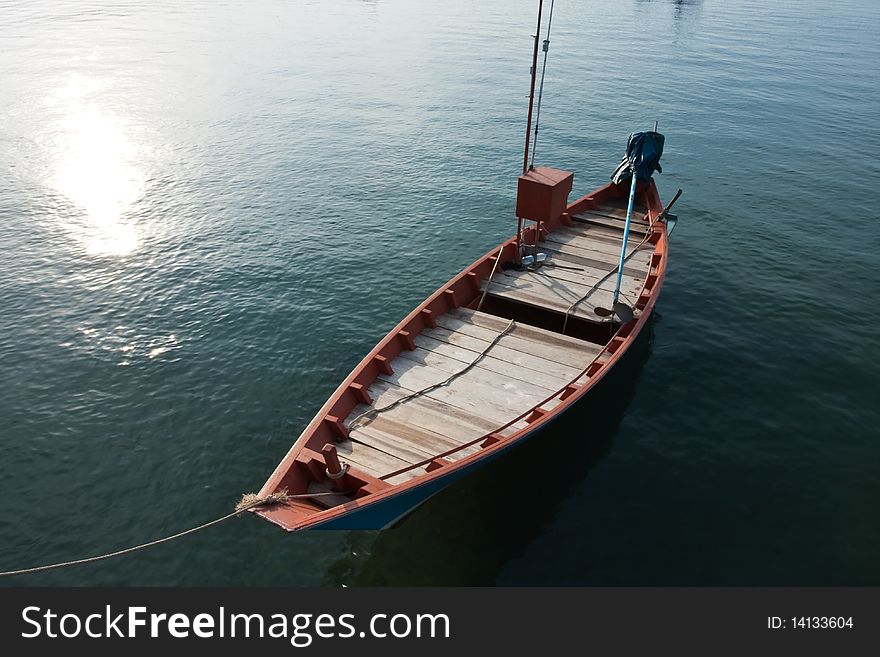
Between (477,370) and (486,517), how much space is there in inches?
175

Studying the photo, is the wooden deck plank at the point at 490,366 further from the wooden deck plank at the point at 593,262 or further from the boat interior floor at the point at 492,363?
the wooden deck plank at the point at 593,262

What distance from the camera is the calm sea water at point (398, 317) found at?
631 inches

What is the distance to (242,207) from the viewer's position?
3725 centimetres

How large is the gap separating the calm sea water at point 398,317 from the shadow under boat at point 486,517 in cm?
8

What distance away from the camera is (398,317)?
86.8 ft

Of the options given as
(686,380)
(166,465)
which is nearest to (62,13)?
(166,465)

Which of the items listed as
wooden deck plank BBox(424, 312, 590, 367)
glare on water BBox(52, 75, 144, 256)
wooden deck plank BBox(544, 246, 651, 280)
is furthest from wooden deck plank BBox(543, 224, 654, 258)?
glare on water BBox(52, 75, 144, 256)

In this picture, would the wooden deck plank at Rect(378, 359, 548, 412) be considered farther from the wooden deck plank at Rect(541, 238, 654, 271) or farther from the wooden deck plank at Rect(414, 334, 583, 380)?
the wooden deck plank at Rect(541, 238, 654, 271)

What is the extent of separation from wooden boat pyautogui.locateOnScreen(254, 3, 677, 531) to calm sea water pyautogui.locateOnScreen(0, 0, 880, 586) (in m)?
2.92

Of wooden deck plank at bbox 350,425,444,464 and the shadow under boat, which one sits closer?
wooden deck plank at bbox 350,425,444,464

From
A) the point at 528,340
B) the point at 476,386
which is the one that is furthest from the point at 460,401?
the point at 528,340

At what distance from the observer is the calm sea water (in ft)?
52.5

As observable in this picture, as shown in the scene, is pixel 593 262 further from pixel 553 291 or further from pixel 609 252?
pixel 553 291

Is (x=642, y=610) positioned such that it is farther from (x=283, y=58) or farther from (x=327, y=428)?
(x=283, y=58)
